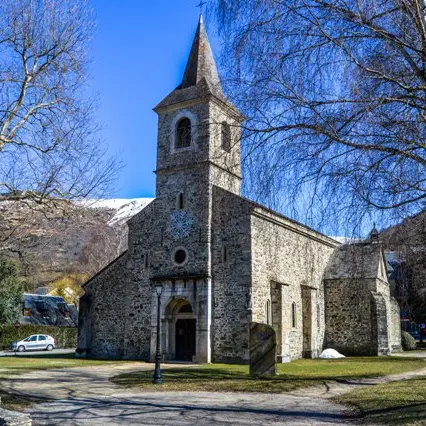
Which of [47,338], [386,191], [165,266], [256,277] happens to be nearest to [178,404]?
[386,191]

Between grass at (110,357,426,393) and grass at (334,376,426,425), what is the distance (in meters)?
2.43

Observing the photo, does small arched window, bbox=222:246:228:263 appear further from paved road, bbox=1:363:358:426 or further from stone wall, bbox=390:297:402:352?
stone wall, bbox=390:297:402:352

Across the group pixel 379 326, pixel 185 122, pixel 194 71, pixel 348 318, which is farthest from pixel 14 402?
pixel 348 318

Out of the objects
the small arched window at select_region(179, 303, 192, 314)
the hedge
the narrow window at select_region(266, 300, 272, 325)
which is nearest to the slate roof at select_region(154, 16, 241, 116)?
the small arched window at select_region(179, 303, 192, 314)

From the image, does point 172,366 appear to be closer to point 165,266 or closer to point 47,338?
point 165,266

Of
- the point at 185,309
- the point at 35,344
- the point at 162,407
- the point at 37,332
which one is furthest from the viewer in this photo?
the point at 37,332

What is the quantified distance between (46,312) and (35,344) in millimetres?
9339

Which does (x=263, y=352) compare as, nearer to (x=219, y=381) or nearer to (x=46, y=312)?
(x=219, y=381)

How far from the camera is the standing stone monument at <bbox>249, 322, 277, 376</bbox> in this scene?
60.6ft

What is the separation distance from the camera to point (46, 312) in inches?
1929

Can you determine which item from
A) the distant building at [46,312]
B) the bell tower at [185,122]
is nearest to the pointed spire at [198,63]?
the bell tower at [185,122]

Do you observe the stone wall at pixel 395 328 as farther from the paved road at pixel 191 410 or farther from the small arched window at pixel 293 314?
the paved road at pixel 191 410

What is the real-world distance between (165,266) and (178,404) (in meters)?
14.1

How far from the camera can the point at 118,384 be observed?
15.9m
